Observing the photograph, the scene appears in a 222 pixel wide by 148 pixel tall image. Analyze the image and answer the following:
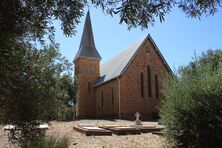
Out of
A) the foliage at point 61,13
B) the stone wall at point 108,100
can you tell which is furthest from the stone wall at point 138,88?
the foliage at point 61,13

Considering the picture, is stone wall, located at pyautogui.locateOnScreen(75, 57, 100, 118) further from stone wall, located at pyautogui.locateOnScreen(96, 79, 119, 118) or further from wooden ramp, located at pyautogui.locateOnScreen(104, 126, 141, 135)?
wooden ramp, located at pyautogui.locateOnScreen(104, 126, 141, 135)

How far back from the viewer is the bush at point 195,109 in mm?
12492

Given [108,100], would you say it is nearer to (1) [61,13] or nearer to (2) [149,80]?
(2) [149,80]

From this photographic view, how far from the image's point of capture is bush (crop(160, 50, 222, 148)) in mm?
12492

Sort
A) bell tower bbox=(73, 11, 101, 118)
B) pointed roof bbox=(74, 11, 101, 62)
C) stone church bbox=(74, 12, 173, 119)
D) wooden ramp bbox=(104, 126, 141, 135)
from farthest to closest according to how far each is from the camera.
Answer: pointed roof bbox=(74, 11, 101, 62) → bell tower bbox=(73, 11, 101, 118) → stone church bbox=(74, 12, 173, 119) → wooden ramp bbox=(104, 126, 141, 135)

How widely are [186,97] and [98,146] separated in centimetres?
406

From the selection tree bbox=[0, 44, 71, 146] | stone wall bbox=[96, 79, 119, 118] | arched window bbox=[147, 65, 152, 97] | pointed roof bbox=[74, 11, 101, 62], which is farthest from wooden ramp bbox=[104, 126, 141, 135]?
pointed roof bbox=[74, 11, 101, 62]

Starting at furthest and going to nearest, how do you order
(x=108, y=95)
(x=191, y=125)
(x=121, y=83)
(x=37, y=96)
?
(x=108, y=95)
(x=121, y=83)
(x=191, y=125)
(x=37, y=96)

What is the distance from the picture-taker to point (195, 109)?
42.0ft

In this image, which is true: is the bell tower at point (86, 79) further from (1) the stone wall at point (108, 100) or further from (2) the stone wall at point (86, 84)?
(1) the stone wall at point (108, 100)

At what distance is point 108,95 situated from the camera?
42.1m

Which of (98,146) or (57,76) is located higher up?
(57,76)

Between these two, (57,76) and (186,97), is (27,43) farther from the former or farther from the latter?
(186,97)

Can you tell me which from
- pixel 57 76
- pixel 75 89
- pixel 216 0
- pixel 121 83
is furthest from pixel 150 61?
pixel 216 0
